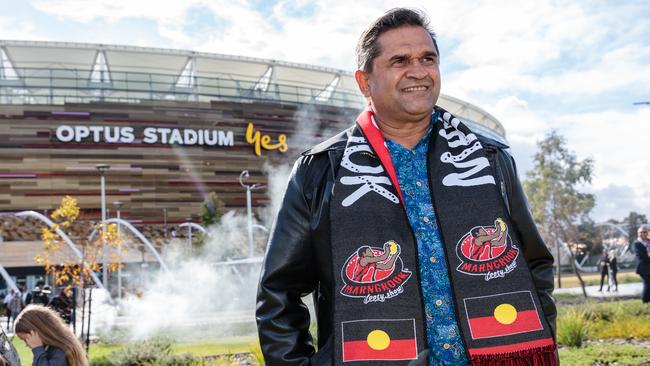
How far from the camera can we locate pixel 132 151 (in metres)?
39.2

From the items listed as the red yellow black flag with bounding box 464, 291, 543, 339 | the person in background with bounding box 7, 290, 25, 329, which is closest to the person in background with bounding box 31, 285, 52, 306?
the person in background with bounding box 7, 290, 25, 329

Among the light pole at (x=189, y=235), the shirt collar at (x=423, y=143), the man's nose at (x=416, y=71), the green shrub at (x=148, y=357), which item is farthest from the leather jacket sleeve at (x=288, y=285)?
the light pole at (x=189, y=235)

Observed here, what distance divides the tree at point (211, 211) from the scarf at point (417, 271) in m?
37.6

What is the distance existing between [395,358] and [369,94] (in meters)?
0.91

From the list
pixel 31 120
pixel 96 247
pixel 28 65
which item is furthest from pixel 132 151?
pixel 96 247

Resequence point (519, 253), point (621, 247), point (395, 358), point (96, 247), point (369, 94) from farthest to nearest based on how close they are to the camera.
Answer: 1. point (621, 247)
2. point (96, 247)
3. point (369, 94)
4. point (519, 253)
5. point (395, 358)

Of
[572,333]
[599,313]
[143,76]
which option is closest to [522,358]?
[572,333]

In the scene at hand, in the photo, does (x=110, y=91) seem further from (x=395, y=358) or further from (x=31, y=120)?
(x=395, y=358)

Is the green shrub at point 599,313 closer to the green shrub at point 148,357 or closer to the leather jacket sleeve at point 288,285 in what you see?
the green shrub at point 148,357

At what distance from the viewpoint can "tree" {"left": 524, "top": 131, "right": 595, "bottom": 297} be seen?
86.9 ft

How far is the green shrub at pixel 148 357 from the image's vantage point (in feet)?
26.2

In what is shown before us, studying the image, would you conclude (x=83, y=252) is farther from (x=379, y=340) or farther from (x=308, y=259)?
(x=379, y=340)

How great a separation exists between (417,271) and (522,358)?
378 mm

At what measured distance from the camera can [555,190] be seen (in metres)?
26.5
